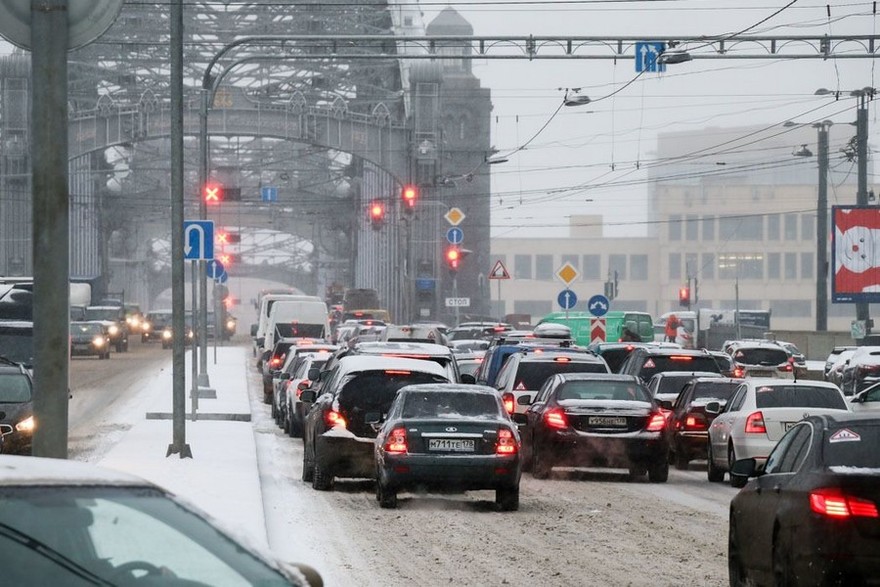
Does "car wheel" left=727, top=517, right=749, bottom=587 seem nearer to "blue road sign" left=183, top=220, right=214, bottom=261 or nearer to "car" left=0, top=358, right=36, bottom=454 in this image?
"car" left=0, top=358, right=36, bottom=454

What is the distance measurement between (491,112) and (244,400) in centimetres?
10031

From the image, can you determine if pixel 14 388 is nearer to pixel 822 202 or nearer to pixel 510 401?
pixel 510 401

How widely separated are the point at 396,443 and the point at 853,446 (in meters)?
8.69

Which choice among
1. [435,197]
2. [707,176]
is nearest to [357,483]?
[435,197]

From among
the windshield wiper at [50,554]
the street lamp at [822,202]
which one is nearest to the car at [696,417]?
the windshield wiper at [50,554]

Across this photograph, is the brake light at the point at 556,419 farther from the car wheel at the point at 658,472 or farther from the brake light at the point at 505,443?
the brake light at the point at 505,443

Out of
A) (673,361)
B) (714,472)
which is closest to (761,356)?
(673,361)

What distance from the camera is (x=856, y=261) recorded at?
6344cm

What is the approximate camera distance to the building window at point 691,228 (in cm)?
16116

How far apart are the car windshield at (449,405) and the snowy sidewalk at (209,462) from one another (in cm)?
189

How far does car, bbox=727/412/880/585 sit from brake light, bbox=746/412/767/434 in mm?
10771

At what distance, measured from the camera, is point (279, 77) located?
323ft

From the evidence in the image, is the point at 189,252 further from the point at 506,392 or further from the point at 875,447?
the point at 875,447

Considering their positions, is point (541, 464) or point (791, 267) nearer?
point (541, 464)
